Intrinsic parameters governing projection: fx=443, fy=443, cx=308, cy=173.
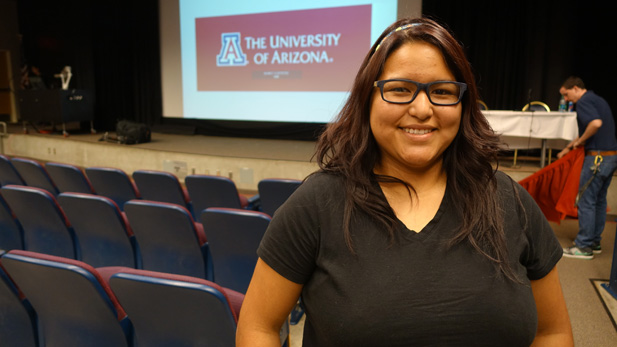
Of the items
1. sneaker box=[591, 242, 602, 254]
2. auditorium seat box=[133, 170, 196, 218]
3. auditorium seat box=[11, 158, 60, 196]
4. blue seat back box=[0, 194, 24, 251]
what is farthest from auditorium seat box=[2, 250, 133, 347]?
sneaker box=[591, 242, 602, 254]

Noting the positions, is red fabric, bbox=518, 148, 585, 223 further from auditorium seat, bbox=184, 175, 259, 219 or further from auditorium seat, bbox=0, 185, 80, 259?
auditorium seat, bbox=0, 185, 80, 259

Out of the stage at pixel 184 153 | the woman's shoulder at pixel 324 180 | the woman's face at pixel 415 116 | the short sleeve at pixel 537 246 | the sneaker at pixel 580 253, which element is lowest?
the sneaker at pixel 580 253

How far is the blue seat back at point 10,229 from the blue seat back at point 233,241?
4.74ft

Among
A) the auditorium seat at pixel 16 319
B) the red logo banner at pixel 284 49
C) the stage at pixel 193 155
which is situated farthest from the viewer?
the red logo banner at pixel 284 49

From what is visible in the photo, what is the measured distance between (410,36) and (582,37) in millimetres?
6914

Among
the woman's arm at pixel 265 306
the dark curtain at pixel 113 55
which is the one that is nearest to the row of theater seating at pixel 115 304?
the woman's arm at pixel 265 306

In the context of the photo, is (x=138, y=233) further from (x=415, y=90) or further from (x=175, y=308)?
(x=415, y=90)

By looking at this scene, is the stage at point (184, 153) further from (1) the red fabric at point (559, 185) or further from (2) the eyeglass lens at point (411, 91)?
(2) the eyeglass lens at point (411, 91)

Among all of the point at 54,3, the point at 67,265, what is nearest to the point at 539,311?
the point at 67,265

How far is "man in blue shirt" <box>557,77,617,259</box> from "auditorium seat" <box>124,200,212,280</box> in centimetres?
320

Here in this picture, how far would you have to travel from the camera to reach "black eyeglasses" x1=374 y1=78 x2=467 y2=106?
96cm

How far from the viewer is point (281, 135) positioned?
339 inches

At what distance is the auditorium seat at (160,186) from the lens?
3.51m

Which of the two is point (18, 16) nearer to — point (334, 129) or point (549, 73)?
point (549, 73)
